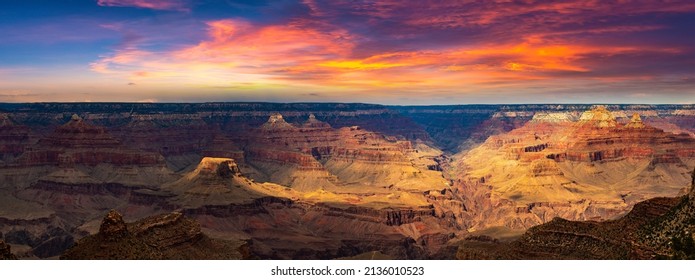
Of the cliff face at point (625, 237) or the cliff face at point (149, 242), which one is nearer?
the cliff face at point (625, 237)

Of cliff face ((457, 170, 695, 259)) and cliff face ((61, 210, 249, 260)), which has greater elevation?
cliff face ((457, 170, 695, 259))

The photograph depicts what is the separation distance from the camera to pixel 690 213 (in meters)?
33.5

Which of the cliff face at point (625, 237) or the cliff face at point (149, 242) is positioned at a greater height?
the cliff face at point (625, 237)

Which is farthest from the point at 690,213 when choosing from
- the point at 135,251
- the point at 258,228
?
the point at 258,228

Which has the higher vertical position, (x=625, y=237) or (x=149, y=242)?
(x=625, y=237)

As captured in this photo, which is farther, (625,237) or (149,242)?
(149,242)

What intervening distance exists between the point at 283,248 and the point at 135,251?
2888 inches

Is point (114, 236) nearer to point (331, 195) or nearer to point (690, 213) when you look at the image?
point (690, 213)

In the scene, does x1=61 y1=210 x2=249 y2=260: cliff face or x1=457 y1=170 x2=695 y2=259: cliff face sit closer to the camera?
x1=457 y1=170 x2=695 y2=259: cliff face
